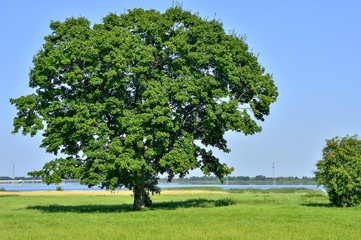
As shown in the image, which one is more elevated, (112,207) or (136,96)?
(136,96)

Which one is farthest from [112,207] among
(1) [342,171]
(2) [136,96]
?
(1) [342,171]

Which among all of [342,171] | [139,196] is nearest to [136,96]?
[139,196]

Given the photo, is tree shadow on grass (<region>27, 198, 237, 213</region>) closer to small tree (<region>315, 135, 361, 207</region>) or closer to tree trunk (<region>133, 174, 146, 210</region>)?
tree trunk (<region>133, 174, 146, 210</region>)

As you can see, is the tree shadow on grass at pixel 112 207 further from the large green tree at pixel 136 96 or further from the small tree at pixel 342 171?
the small tree at pixel 342 171

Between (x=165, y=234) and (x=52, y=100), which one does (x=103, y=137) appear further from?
(x=165, y=234)

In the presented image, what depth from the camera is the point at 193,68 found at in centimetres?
3734

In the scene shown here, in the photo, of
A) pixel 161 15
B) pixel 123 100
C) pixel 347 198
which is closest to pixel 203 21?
pixel 161 15

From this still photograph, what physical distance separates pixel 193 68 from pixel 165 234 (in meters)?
20.0

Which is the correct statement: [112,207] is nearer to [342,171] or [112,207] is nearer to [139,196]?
[139,196]

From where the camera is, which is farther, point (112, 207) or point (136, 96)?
point (112, 207)

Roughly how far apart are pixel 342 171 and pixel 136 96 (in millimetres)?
22377

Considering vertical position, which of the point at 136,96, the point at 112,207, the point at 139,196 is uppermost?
the point at 136,96

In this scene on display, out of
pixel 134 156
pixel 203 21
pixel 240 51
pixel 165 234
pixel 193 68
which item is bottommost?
pixel 165 234

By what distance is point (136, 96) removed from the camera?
123ft
